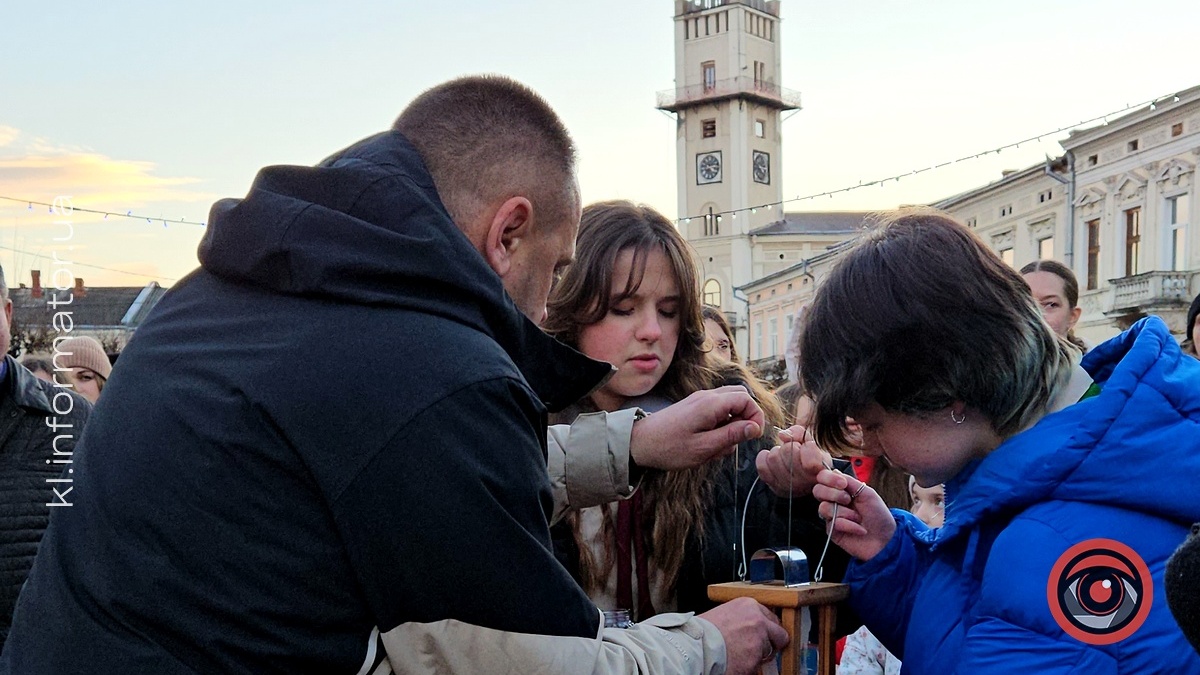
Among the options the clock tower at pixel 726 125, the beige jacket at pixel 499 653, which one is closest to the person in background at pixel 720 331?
the beige jacket at pixel 499 653

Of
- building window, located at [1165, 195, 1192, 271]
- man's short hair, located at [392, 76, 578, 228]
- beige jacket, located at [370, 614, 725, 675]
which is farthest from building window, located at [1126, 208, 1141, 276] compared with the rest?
beige jacket, located at [370, 614, 725, 675]

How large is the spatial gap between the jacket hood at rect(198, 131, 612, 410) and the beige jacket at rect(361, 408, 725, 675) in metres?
0.49

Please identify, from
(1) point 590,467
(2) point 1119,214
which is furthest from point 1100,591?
(2) point 1119,214

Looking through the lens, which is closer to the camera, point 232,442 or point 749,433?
point 232,442

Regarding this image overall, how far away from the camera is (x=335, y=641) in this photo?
5.61ft

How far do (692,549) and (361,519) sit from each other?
125cm

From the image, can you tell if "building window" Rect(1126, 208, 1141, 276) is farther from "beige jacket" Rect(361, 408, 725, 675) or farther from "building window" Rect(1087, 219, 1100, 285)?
"beige jacket" Rect(361, 408, 725, 675)

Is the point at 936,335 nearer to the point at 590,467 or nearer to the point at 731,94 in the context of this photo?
the point at 590,467

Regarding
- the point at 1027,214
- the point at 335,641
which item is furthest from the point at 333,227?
the point at 1027,214

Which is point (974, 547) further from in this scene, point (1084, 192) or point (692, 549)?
point (1084, 192)

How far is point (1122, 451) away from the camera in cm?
184

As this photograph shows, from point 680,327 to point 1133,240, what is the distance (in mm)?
27485

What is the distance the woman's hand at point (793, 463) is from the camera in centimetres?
248

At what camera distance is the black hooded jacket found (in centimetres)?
166
